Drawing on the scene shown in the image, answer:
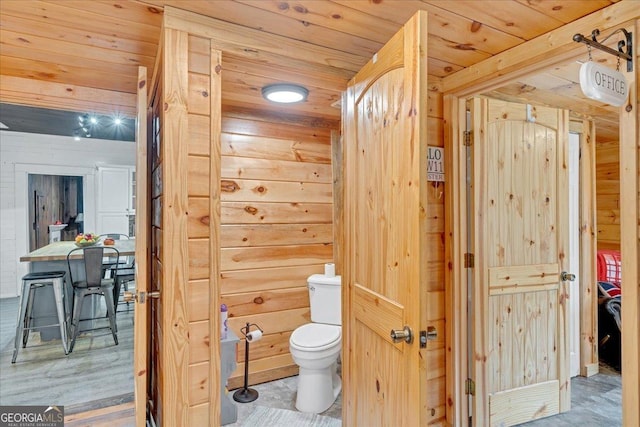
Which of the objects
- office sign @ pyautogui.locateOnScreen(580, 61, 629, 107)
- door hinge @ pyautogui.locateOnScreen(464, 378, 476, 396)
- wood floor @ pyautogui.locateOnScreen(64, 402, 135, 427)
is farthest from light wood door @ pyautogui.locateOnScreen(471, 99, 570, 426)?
wood floor @ pyautogui.locateOnScreen(64, 402, 135, 427)

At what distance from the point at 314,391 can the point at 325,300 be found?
0.66 m

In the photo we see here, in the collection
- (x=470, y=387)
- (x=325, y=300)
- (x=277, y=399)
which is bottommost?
(x=277, y=399)

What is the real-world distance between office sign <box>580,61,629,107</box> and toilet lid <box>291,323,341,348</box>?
1.95 metres

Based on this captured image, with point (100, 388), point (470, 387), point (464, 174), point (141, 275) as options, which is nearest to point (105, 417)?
point (100, 388)

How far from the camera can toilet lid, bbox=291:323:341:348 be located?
7.70 ft

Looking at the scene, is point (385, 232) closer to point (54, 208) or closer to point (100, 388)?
point (100, 388)

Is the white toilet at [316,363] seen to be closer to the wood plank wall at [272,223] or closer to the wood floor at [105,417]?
the wood plank wall at [272,223]

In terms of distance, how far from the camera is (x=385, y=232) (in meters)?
1.45

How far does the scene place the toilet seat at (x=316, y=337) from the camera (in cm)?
231

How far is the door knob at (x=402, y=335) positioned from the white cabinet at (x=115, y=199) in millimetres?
6259

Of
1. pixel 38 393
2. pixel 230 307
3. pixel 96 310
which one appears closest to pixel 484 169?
pixel 230 307

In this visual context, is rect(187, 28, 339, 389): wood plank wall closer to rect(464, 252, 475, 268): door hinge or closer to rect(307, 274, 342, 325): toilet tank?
rect(307, 274, 342, 325): toilet tank

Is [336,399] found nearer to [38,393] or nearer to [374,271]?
[374,271]

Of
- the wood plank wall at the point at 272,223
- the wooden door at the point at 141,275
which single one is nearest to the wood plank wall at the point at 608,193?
the wood plank wall at the point at 272,223
